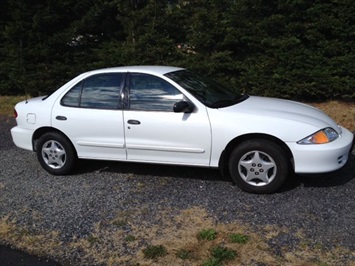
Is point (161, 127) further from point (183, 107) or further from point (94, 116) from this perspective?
point (94, 116)

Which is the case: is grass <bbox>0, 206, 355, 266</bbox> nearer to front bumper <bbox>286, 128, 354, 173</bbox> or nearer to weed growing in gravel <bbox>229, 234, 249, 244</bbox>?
weed growing in gravel <bbox>229, 234, 249, 244</bbox>

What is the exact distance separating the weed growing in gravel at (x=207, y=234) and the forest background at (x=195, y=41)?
565cm

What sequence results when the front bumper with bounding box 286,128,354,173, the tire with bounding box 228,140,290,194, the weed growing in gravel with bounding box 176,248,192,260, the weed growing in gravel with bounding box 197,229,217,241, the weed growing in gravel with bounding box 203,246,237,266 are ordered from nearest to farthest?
the weed growing in gravel with bounding box 203,246,237,266, the weed growing in gravel with bounding box 176,248,192,260, the weed growing in gravel with bounding box 197,229,217,241, the front bumper with bounding box 286,128,354,173, the tire with bounding box 228,140,290,194

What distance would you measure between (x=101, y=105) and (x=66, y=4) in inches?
258

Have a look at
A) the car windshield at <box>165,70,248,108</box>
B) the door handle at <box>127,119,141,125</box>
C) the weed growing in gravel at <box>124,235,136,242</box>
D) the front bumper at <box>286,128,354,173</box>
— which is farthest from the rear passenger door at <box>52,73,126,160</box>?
the front bumper at <box>286,128,354,173</box>

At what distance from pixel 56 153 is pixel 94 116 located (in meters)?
0.82

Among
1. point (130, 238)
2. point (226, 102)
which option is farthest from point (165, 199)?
point (226, 102)

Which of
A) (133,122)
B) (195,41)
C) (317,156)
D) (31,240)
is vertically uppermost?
(195,41)

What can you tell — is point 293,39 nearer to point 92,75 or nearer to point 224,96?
point 224,96

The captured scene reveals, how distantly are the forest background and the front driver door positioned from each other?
4.42m

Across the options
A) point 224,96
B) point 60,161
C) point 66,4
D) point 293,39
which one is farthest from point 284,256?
point 66,4

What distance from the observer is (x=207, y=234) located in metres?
4.02

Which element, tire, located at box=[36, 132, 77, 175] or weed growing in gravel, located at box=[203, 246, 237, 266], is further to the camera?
tire, located at box=[36, 132, 77, 175]

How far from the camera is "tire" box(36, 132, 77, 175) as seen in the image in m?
5.75
